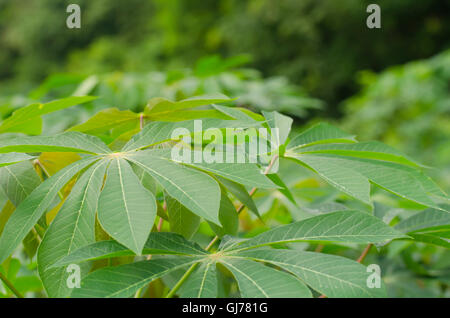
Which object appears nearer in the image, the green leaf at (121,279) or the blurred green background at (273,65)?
the green leaf at (121,279)

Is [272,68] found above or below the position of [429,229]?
above

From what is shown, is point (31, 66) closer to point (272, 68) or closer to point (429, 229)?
point (272, 68)

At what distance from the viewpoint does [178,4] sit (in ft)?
35.1

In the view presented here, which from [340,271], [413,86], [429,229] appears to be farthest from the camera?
[413,86]

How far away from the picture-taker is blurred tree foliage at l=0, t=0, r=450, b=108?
26.7 feet

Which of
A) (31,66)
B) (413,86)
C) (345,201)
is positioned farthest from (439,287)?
(31,66)

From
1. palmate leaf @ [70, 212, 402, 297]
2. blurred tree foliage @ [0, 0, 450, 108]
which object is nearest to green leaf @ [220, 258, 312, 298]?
palmate leaf @ [70, 212, 402, 297]

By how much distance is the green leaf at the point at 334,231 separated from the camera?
0.92 ft

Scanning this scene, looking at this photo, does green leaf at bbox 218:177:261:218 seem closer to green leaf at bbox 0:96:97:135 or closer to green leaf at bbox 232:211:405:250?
green leaf at bbox 232:211:405:250

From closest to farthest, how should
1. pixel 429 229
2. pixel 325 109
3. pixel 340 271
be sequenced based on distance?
pixel 340 271, pixel 429 229, pixel 325 109

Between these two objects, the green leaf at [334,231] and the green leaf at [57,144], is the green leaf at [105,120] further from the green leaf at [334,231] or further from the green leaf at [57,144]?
the green leaf at [334,231]

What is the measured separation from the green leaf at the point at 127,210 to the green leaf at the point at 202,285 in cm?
5

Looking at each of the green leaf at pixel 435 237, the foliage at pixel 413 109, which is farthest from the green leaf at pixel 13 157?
the foliage at pixel 413 109

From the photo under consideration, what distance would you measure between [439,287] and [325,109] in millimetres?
7852
